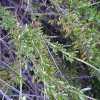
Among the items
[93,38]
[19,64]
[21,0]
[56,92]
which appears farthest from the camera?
[21,0]

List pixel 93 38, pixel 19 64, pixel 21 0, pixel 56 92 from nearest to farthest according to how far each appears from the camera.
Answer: pixel 56 92, pixel 19 64, pixel 93 38, pixel 21 0

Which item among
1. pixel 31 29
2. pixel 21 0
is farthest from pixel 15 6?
pixel 31 29

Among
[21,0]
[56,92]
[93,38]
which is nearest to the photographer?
[56,92]

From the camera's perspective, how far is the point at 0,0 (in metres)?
1.26

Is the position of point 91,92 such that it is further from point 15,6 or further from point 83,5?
point 15,6

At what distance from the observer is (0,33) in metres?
1.17

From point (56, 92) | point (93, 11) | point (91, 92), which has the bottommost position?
point (91, 92)

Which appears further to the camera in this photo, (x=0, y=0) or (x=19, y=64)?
(x=0, y=0)

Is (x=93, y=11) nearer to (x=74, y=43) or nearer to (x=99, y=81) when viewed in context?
(x=74, y=43)

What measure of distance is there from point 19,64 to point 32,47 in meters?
0.10

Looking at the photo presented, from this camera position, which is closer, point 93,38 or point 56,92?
point 56,92

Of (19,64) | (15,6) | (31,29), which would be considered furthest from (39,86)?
(15,6)

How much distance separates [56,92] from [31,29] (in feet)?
0.80

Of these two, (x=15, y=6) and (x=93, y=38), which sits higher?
(x=15, y=6)
